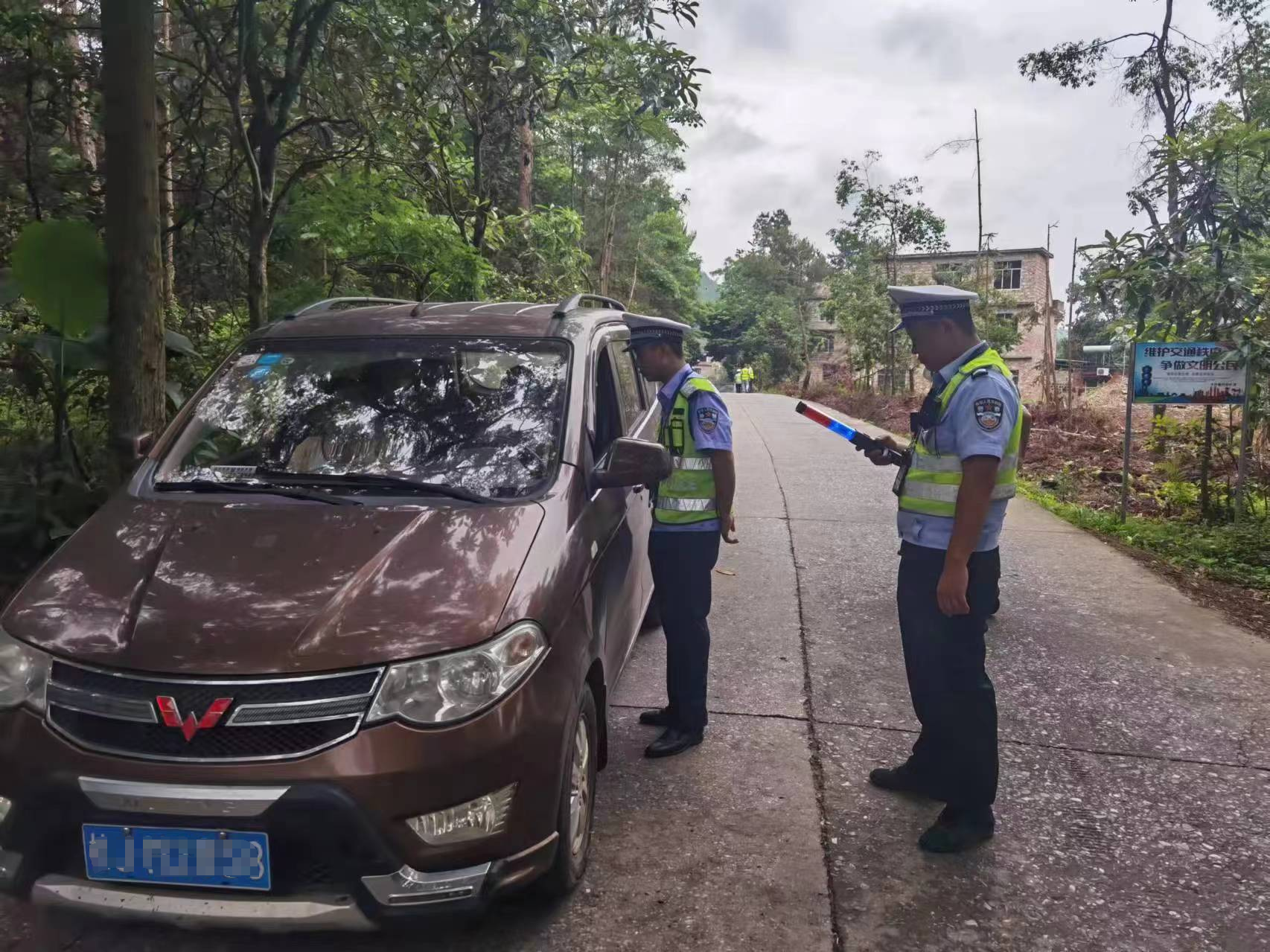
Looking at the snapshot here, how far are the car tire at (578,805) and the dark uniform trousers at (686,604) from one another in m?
0.76

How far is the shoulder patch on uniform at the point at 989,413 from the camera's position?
296 cm

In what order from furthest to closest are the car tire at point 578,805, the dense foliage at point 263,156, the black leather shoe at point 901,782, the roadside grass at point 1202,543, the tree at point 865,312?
the tree at point 865,312
the roadside grass at point 1202,543
the dense foliage at point 263,156
the black leather shoe at point 901,782
the car tire at point 578,805

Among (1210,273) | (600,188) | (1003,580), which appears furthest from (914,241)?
(1003,580)

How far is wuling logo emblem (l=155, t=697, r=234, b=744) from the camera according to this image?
2189 mm

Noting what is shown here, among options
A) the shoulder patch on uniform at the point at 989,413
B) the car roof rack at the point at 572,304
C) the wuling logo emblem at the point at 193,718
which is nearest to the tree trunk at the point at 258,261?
the car roof rack at the point at 572,304

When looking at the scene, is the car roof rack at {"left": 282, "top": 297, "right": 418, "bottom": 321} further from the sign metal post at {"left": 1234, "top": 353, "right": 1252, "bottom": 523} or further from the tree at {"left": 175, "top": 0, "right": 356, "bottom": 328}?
the sign metal post at {"left": 1234, "top": 353, "right": 1252, "bottom": 523}

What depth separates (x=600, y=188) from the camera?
3756 cm

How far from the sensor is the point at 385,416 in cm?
336

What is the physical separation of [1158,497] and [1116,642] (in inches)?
217

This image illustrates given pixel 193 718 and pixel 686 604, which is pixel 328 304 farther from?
pixel 193 718

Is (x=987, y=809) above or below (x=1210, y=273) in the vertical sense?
below

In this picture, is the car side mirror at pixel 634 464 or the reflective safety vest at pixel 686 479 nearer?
the car side mirror at pixel 634 464

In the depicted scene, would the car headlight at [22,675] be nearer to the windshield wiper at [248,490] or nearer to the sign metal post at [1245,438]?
the windshield wiper at [248,490]

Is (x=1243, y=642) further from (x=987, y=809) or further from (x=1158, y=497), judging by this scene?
(x=1158, y=497)
